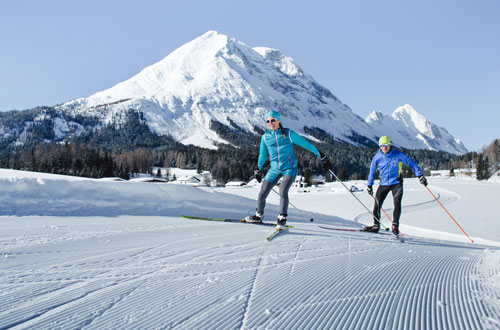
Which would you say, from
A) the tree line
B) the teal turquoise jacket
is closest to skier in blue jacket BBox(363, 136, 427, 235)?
the teal turquoise jacket

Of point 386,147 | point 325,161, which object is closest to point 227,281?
point 325,161

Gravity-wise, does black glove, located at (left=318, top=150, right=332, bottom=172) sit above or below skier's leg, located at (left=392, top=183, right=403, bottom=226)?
above

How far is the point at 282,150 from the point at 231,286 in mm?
3940

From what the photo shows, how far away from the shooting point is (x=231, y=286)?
109 inches

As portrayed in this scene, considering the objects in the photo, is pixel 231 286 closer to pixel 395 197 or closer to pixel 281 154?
pixel 281 154

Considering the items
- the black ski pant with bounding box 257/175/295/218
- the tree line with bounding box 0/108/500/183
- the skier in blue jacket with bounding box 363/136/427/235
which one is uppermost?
the tree line with bounding box 0/108/500/183

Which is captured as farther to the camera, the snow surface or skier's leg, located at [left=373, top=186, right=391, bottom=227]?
skier's leg, located at [left=373, top=186, right=391, bottom=227]

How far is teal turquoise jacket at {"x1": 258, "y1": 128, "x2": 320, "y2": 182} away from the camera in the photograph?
6277 mm

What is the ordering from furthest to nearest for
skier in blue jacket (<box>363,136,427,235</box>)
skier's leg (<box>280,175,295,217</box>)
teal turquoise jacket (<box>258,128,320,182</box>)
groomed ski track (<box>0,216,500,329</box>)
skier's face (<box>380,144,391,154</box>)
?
skier's face (<box>380,144,391,154</box>), skier in blue jacket (<box>363,136,427,235</box>), teal turquoise jacket (<box>258,128,320,182</box>), skier's leg (<box>280,175,295,217</box>), groomed ski track (<box>0,216,500,329</box>)

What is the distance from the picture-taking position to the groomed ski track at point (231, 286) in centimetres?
214

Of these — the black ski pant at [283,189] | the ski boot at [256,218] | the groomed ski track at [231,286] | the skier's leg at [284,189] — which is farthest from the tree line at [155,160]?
the groomed ski track at [231,286]

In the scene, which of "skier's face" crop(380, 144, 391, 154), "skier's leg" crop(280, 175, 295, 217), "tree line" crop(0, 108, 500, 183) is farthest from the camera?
"tree line" crop(0, 108, 500, 183)

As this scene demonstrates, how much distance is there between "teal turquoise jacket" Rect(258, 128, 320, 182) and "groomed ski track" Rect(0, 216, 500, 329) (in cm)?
197

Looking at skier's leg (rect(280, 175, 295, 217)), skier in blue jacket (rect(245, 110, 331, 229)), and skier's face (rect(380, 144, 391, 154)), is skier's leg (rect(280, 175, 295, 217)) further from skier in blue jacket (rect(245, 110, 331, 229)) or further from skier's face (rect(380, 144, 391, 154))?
skier's face (rect(380, 144, 391, 154))
